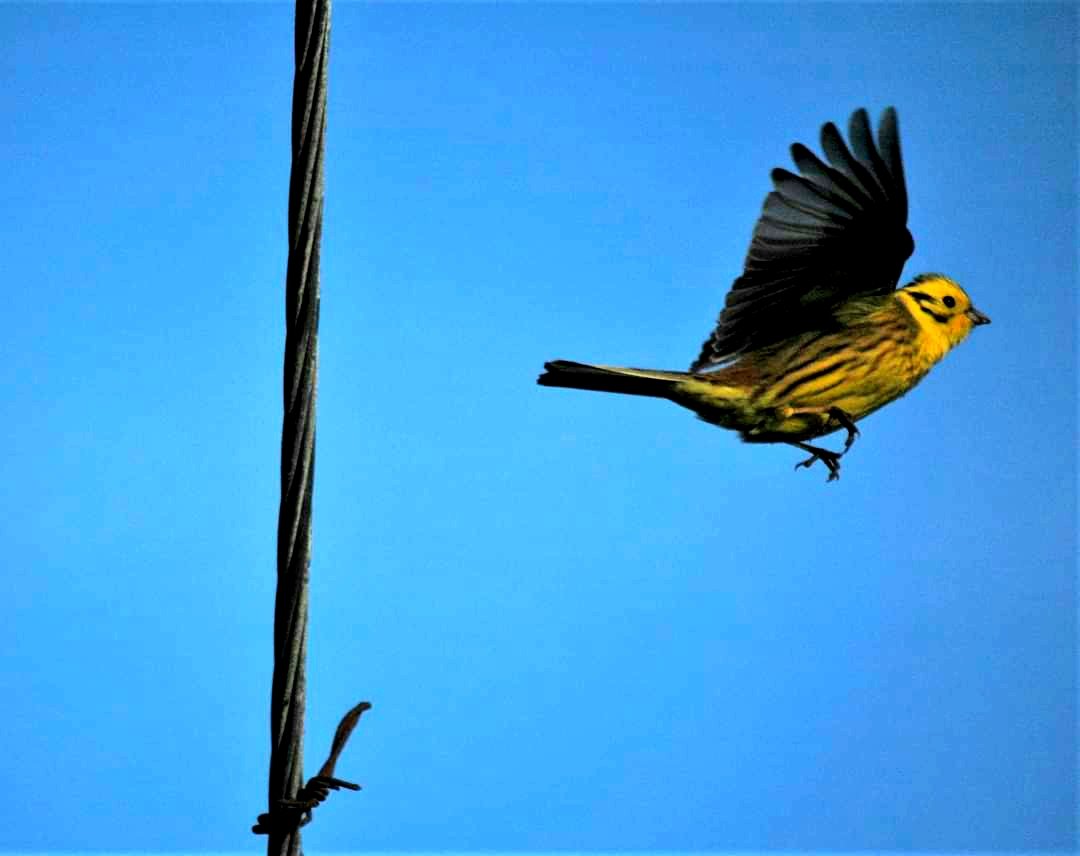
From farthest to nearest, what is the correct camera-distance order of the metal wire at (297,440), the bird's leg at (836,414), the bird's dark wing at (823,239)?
the bird's dark wing at (823,239)
the bird's leg at (836,414)
the metal wire at (297,440)

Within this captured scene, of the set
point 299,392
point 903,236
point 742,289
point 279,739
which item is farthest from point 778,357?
point 279,739

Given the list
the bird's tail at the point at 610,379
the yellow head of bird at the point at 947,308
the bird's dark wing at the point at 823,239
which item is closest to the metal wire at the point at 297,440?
the bird's tail at the point at 610,379

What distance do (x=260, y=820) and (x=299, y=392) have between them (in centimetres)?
72

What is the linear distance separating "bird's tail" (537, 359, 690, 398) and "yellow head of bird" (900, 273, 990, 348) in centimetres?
52

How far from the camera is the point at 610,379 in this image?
121 inches

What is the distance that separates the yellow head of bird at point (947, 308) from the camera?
307 centimetres

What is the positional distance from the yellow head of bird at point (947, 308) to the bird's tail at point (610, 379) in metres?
0.52

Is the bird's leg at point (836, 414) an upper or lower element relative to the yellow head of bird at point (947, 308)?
lower

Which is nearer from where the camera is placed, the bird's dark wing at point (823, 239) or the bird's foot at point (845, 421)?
the bird's foot at point (845, 421)

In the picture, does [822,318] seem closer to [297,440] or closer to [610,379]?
[610,379]

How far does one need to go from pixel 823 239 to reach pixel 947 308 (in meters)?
0.50

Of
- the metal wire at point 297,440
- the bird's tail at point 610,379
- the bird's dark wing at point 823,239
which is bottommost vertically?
the metal wire at point 297,440

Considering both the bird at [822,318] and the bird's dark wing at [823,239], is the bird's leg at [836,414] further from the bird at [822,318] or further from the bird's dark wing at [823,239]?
the bird's dark wing at [823,239]

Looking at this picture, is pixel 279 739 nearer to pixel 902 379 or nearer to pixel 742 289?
pixel 902 379
